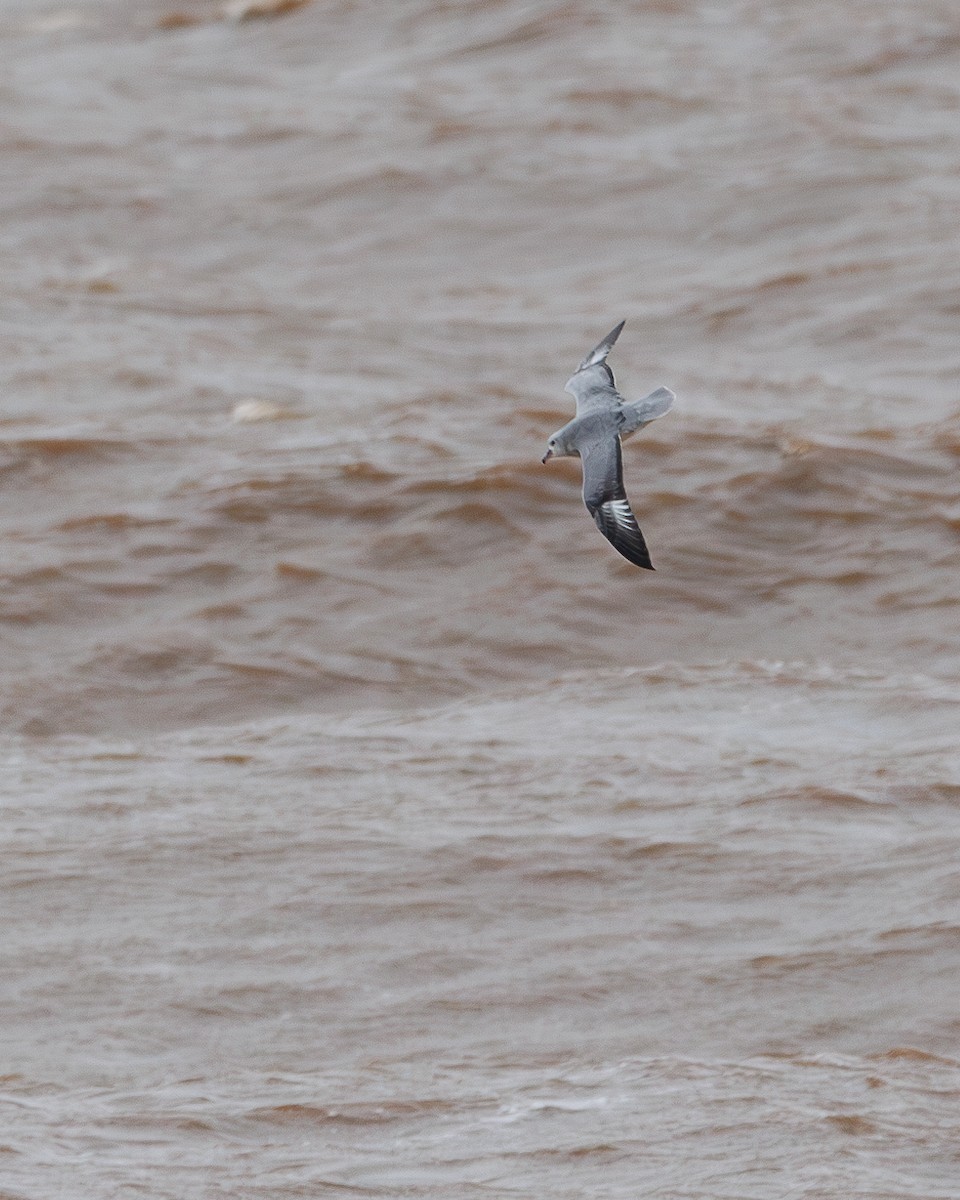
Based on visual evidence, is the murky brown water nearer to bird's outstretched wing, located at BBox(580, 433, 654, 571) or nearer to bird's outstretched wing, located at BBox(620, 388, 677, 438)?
bird's outstretched wing, located at BBox(580, 433, 654, 571)

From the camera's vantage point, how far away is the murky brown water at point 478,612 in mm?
6859

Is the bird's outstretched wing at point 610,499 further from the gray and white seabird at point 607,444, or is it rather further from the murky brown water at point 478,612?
the murky brown water at point 478,612

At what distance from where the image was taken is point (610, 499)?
661 centimetres

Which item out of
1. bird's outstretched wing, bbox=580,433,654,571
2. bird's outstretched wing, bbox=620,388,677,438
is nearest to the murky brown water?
bird's outstretched wing, bbox=580,433,654,571

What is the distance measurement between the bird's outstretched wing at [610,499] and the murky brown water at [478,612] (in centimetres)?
156

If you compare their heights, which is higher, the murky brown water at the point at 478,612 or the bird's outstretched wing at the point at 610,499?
the bird's outstretched wing at the point at 610,499

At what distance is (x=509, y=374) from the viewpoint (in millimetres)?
12742

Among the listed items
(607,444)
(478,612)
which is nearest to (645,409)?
(607,444)

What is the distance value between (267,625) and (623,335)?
12.0ft

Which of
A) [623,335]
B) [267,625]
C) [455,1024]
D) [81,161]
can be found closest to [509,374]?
[623,335]

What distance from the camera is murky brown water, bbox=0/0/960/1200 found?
686 centimetres

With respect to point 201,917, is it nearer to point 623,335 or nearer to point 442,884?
point 442,884

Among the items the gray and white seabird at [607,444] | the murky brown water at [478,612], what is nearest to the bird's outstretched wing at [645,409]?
the gray and white seabird at [607,444]

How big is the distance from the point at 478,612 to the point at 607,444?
142 inches
